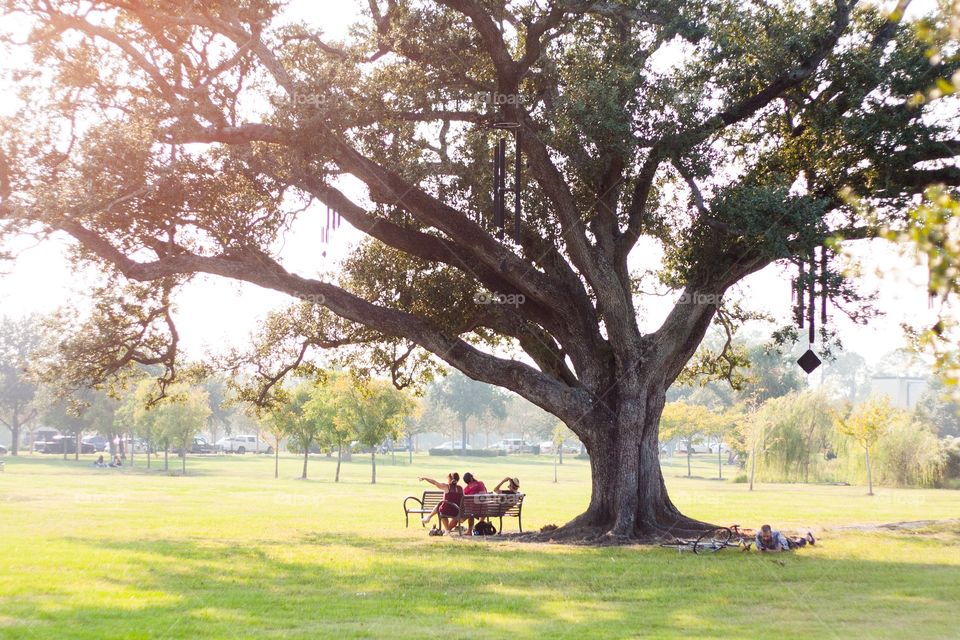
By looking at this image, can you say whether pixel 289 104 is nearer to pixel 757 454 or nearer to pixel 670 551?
pixel 670 551

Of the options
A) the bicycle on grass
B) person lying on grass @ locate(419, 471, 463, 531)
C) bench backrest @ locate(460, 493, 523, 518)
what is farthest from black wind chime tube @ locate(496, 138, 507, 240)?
the bicycle on grass

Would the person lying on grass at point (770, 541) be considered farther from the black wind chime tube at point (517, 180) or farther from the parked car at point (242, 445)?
the parked car at point (242, 445)

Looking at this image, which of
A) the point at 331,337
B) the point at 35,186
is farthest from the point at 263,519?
the point at 35,186

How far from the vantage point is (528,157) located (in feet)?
61.9

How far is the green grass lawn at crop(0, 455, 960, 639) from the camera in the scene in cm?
906

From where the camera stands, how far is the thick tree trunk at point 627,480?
61.1ft

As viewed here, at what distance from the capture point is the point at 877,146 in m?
17.9

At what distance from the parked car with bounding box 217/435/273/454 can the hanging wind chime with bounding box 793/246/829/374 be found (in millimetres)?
84416

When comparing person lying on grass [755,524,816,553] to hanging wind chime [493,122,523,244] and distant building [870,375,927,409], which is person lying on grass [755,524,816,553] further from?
distant building [870,375,927,409]

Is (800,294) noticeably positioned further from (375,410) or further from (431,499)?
(375,410)

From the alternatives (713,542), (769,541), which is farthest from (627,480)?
(769,541)

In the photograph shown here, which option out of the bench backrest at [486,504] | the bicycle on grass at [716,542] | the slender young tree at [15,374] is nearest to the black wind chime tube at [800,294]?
the bicycle on grass at [716,542]

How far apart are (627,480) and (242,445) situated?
84.1m

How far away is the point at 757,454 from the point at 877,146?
3952cm
